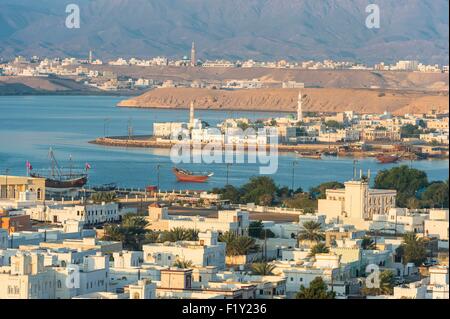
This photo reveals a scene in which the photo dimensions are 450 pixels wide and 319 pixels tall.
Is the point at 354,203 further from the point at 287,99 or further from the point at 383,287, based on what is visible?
the point at 287,99

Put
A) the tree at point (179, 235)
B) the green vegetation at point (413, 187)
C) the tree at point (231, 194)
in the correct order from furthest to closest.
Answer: the tree at point (231, 194) → the green vegetation at point (413, 187) → the tree at point (179, 235)

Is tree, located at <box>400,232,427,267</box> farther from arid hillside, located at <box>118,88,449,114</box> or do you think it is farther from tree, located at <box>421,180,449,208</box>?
arid hillside, located at <box>118,88,449,114</box>

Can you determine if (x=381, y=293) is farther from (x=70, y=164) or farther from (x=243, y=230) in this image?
(x=70, y=164)

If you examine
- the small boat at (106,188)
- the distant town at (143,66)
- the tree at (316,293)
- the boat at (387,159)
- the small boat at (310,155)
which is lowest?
the tree at (316,293)

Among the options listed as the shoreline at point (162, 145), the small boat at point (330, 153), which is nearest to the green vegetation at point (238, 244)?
the shoreline at point (162, 145)

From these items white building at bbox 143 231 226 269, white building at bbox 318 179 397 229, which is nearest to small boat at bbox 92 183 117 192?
white building at bbox 318 179 397 229

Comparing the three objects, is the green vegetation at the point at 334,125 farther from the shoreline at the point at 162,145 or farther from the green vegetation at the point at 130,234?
the green vegetation at the point at 130,234
